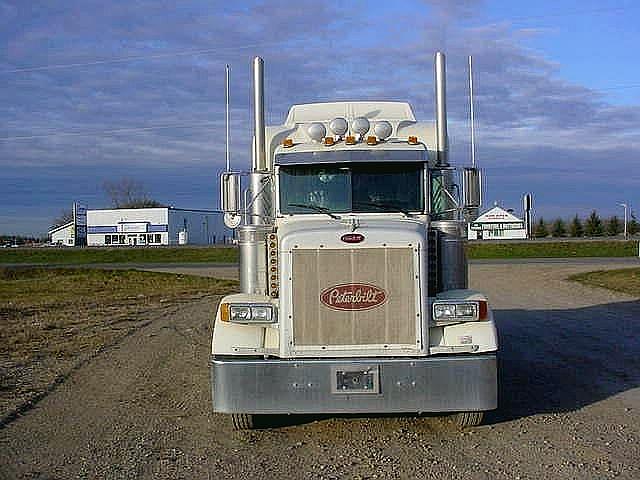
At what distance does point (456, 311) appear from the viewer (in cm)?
774

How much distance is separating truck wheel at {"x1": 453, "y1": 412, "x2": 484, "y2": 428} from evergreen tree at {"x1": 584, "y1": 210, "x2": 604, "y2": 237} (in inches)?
3536

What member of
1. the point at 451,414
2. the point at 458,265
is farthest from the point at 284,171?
the point at 451,414

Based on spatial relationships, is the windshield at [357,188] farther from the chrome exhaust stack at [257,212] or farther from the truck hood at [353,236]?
the truck hood at [353,236]

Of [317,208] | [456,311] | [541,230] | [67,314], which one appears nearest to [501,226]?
[541,230]

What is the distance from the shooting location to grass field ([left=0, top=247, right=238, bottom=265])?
58.4 metres

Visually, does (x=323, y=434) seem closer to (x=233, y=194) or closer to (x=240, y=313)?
(x=240, y=313)

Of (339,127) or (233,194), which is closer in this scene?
(339,127)

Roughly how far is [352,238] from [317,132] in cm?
199

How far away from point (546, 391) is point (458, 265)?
7.91 feet

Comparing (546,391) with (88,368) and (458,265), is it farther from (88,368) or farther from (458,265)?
(88,368)

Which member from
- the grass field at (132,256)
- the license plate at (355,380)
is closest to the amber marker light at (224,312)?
the license plate at (355,380)

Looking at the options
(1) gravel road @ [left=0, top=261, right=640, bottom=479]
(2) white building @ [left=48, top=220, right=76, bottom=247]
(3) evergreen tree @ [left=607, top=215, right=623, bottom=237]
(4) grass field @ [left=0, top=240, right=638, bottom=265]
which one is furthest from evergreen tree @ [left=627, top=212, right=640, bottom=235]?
(1) gravel road @ [left=0, top=261, right=640, bottom=479]

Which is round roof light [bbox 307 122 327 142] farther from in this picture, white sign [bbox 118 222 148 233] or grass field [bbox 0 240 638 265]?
white sign [bbox 118 222 148 233]

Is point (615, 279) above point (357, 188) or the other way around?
the other way around
